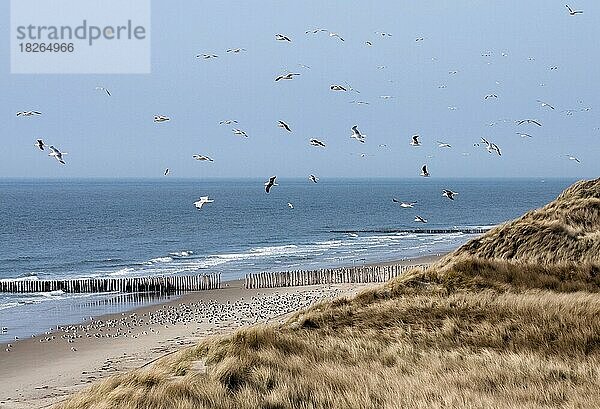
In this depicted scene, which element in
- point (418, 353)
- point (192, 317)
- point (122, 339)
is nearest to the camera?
point (418, 353)

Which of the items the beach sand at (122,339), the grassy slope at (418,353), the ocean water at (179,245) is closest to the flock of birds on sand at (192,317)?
the beach sand at (122,339)

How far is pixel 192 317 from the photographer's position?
1592 inches

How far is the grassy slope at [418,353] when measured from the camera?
1109 centimetres

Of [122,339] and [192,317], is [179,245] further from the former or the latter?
[122,339]

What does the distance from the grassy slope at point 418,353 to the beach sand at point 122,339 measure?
3.67 meters

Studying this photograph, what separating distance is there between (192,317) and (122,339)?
21.7ft

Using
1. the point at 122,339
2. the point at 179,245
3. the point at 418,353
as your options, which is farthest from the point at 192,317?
the point at 179,245

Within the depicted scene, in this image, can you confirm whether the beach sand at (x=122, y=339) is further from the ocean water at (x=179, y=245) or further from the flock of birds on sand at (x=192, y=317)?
the ocean water at (x=179, y=245)

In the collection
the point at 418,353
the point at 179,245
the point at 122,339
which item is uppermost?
the point at 418,353

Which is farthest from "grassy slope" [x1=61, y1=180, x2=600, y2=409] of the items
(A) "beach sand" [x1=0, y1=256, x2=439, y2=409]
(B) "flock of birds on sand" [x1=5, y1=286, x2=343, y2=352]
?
(B) "flock of birds on sand" [x1=5, y1=286, x2=343, y2=352]

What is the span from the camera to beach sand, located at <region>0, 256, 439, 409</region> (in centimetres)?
2598

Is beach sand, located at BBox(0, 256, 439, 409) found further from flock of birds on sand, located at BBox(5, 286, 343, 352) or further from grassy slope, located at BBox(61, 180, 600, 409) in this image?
grassy slope, located at BBox(61, 180, 600, 409)

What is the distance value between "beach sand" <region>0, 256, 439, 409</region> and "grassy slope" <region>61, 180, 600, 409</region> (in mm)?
3671

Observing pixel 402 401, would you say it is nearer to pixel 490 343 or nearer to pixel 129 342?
pixel 490 343
